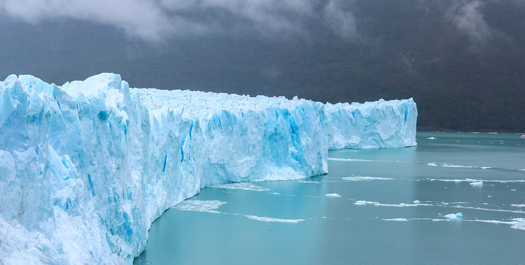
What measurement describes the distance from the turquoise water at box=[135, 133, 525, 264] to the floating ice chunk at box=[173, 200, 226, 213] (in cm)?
2

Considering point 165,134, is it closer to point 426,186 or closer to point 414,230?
point 414,230

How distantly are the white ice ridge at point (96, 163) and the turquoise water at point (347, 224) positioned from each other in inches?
24.5

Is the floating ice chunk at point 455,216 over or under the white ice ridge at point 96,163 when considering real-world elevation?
under

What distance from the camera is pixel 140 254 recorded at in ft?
24.2

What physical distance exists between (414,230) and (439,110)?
4310 centimetres

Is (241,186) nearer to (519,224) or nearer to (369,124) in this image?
(519,224)

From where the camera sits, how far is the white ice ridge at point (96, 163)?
4.20m

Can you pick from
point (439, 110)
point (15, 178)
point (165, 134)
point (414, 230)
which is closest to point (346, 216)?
point (414, 230)

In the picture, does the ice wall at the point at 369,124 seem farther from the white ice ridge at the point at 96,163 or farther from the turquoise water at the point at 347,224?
the white ice ridge at the point at 96,163

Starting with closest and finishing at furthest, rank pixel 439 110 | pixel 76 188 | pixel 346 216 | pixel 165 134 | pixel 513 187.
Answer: pixel 76 188
pixel 165 134
pixel 346 216
pixel 513 187
pixel 439 110

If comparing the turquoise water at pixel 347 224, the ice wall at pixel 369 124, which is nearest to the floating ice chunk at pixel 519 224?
the turquoise water at pixel 347 224

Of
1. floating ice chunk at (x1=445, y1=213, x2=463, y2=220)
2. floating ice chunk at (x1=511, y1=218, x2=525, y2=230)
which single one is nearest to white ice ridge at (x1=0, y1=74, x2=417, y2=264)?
floating ice chunk at (x1=445, y1=213, x2=463, y2=220)

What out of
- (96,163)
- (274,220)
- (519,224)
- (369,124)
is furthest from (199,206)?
(369,124)

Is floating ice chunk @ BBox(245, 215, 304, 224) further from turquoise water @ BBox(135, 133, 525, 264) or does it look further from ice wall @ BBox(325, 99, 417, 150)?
ice wall @ BBox(325, 99, 417, 150)
